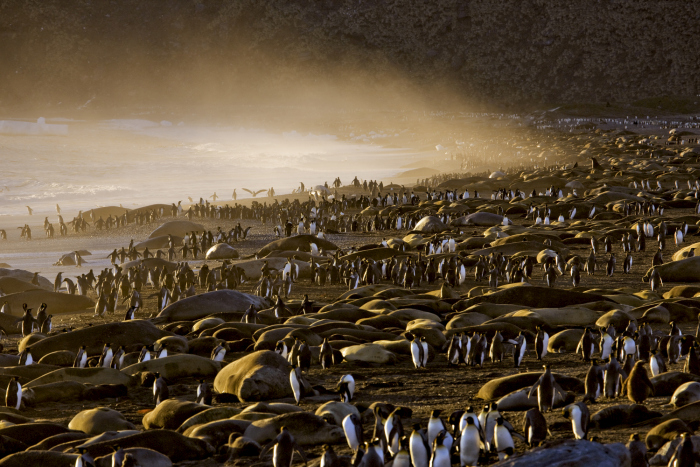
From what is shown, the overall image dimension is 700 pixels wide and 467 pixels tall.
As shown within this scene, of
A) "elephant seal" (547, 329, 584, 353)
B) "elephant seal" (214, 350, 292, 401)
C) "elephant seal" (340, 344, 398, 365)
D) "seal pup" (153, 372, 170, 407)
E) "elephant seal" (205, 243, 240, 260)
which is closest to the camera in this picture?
"seal pup" (153, 372, 170, 407)

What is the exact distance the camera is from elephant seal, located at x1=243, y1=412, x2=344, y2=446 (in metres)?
6.71

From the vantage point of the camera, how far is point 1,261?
22.8m

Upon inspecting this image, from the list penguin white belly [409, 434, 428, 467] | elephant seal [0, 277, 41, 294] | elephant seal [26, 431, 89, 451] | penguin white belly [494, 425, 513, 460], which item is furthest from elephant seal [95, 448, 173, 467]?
elephant seal [0, 277, 41, 294]

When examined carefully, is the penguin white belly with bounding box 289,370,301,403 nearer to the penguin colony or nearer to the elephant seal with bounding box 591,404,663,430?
the penguin colony

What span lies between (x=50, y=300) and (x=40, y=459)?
10.6 metres

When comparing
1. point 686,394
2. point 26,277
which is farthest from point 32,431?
point 26,277

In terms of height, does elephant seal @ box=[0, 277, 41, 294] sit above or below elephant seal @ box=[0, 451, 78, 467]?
above

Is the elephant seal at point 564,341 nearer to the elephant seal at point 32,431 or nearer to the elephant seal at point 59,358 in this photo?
the elephant seal at point 32,431

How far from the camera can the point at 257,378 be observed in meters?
8.55

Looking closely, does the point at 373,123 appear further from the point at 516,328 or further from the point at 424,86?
the point at 516,328

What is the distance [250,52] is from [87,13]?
2694 cm

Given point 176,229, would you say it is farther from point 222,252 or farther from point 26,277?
point 26,277

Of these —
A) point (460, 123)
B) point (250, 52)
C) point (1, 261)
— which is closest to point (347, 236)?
point (1, 261)

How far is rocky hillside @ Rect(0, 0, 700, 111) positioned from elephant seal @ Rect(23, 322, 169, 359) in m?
89.5
